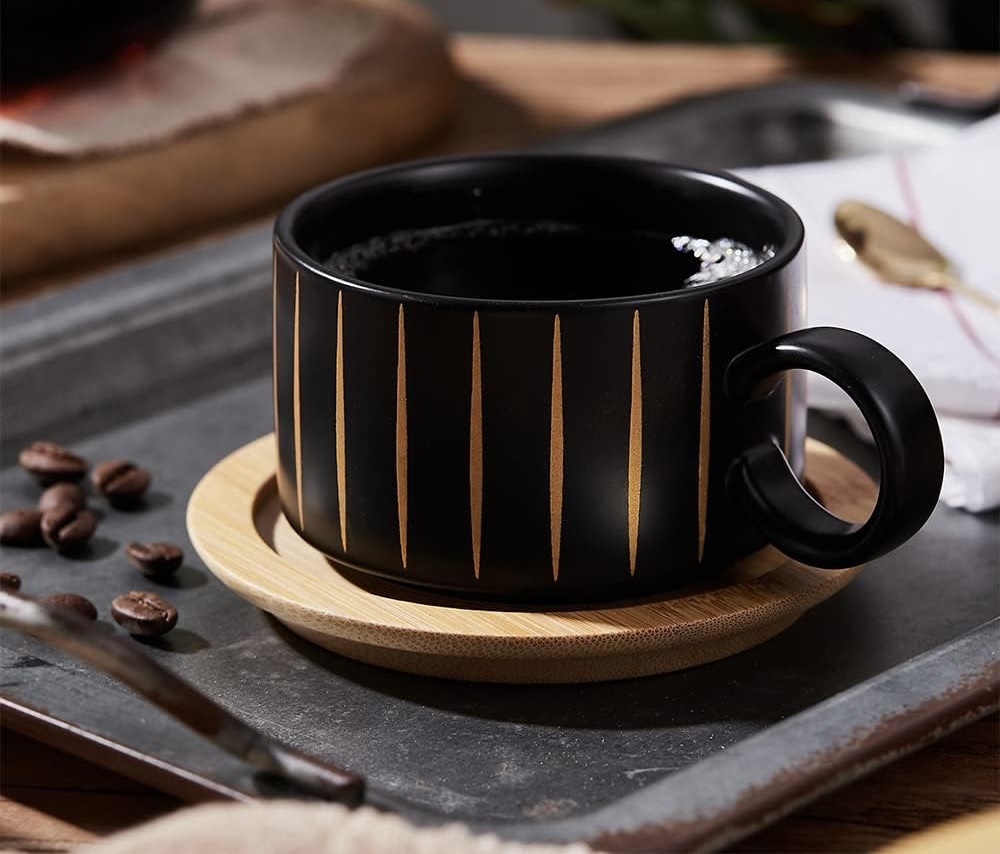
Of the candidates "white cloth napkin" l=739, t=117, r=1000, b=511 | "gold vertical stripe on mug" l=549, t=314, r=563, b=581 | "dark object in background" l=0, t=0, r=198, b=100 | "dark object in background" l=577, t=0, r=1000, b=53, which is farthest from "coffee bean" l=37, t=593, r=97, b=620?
"dark object in background" l=577, t=0, r=1000, b=53

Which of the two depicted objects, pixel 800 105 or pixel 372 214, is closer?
pixel 372 214

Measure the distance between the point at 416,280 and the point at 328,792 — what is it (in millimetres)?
169

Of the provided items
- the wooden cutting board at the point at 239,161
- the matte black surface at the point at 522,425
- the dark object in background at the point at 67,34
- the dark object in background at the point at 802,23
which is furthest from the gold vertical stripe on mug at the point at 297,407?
the dark object in background at the point at 802,23

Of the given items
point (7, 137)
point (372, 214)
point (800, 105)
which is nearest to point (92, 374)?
point (372, 214)

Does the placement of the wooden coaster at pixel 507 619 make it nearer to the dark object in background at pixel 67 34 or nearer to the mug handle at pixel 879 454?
the mug handle at pixel 879 454

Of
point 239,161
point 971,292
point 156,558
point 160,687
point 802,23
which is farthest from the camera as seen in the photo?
point 802,23

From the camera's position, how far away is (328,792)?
0.30m

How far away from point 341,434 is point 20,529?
4.7 inches

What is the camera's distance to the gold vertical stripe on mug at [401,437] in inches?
14.4

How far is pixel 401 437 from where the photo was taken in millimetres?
371

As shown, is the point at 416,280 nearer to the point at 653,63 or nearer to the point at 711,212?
the point at 711,212

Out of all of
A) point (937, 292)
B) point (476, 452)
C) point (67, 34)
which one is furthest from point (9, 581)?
point (67, 34)

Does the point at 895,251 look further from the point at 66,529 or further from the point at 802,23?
the point at 802,23

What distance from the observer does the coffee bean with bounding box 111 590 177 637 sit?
1.31ft
